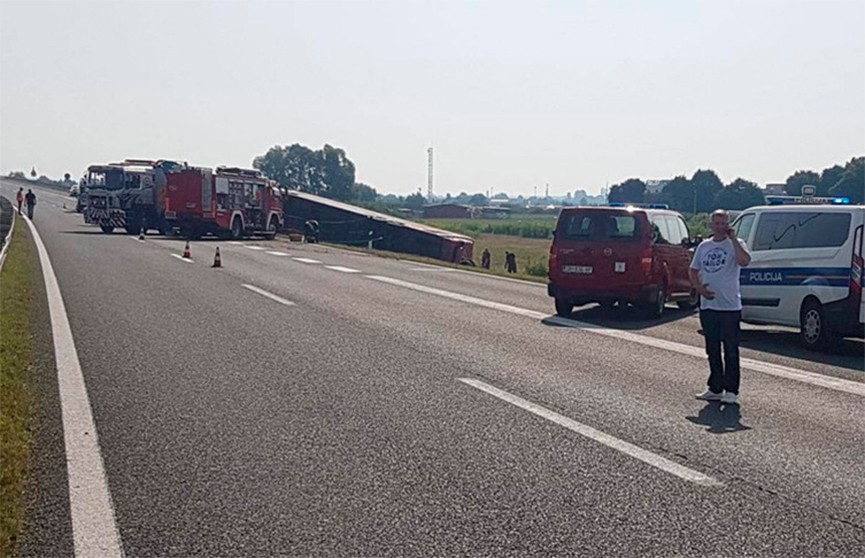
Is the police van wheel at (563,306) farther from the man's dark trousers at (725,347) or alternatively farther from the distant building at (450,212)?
the distant building at (450,212)

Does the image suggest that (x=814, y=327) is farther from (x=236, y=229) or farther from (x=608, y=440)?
(x=236, y=229)

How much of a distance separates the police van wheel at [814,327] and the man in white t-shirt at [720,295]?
4.40 meters

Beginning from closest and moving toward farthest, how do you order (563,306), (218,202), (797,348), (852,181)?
(797,348) → (563,306) → (852,181) → (218,202)

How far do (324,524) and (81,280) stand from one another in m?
16.9

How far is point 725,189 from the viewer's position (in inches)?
974

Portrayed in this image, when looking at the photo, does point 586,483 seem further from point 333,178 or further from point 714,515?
point 333,178

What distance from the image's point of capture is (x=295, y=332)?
14633 millimetres

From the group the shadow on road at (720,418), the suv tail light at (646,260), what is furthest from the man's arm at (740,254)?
the suv tail light at (646,260)

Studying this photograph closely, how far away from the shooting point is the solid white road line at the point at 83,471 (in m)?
5.71

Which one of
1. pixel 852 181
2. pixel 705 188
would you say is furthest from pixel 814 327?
pixel 705 188

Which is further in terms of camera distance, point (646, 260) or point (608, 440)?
point (646, 260)

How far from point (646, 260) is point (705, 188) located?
9374mm

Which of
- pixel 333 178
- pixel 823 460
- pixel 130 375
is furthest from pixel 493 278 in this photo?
pixel 333 178

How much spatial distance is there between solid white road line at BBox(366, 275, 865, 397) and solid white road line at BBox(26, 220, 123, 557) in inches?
280
